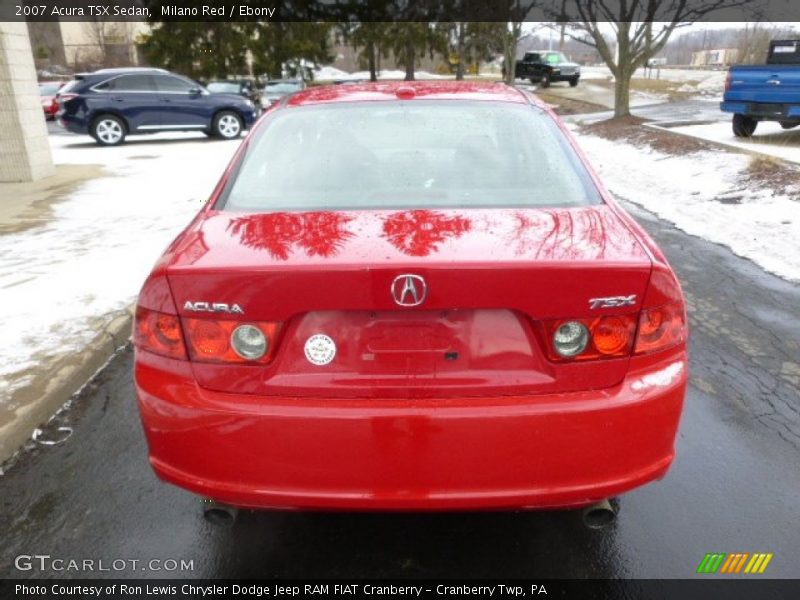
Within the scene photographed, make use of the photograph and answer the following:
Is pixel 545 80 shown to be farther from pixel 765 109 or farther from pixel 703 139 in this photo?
pixel 765 109

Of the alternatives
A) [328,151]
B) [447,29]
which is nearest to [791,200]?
[328,151]

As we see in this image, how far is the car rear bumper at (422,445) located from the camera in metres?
1.89

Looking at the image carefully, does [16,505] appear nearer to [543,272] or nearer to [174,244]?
[174,244]

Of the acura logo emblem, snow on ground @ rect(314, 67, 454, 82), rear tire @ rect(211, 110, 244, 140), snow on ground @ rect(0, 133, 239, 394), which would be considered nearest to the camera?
the acura logo emblem

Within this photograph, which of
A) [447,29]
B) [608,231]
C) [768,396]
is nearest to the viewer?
[608,231]

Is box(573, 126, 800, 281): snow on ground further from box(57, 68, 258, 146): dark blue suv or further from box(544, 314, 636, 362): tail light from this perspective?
box(57, 68, 258, 146): dark blue suv

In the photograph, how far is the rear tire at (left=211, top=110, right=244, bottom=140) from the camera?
17984 mm

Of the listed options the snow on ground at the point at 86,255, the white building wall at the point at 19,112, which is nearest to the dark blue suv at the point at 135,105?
the snow on ground at the point at 86,255

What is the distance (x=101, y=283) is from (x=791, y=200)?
7.66 meters

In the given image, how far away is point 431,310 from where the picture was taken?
6.15ft

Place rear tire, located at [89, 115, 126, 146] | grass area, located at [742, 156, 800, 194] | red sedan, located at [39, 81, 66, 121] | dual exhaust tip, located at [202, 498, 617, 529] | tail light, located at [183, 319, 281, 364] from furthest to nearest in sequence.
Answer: red sedan, located at [39, 81, 66, 121], rear tire, located at [89, 115, 126, 146], grass area, located at [742, 156, 800, 194], dual exhaust tip, located at [202, 498, 617, 529], tail light, located at [183, 319, 281, 364]

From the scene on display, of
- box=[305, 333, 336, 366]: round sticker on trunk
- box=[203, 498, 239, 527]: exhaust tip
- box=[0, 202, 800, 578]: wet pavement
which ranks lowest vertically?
Result: box=[0, 202, 800, 578]: wet pavement

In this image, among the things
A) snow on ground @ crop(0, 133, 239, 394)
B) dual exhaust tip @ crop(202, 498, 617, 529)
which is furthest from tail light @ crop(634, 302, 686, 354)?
snow on ground @ crop(0, 133, 239, 394)

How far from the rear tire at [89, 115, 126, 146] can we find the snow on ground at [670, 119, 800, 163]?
13.9 m
